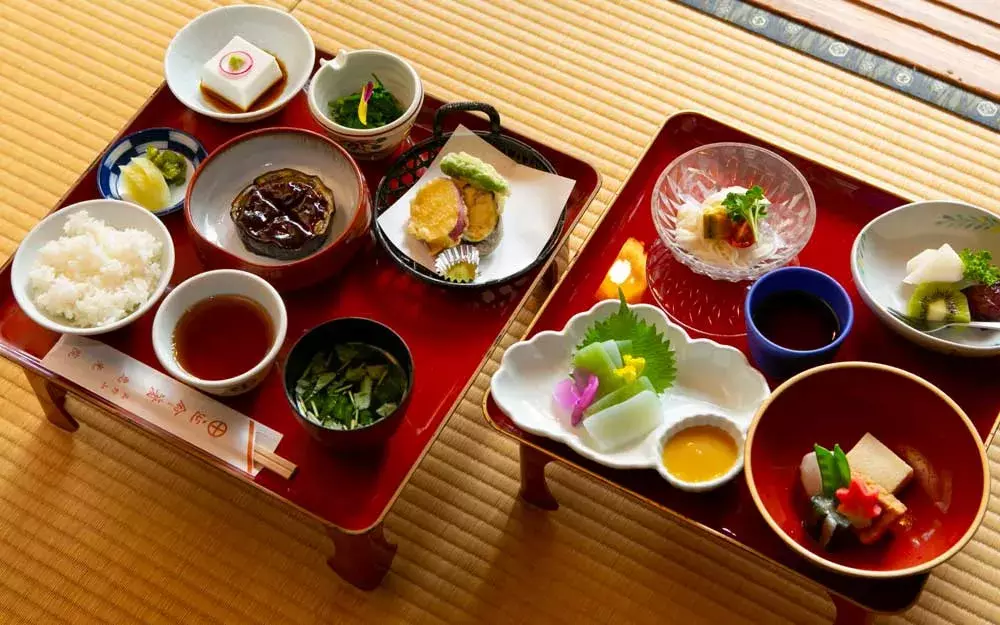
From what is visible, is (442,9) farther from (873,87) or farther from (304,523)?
(304,523)

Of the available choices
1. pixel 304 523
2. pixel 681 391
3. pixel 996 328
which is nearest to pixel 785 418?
pixel 681 391

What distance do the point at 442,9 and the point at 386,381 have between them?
148cm

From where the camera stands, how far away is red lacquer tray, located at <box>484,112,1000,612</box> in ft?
5.29

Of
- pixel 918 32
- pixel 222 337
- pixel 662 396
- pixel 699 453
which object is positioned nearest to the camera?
pixel 699 453

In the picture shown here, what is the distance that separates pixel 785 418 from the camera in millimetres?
1640

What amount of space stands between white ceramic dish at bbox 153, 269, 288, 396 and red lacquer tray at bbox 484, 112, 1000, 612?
1.39 ft

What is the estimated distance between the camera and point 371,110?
2133 millimetres

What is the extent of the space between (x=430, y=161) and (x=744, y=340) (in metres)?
0.77

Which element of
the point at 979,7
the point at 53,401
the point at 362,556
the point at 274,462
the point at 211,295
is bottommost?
the point at 53,401

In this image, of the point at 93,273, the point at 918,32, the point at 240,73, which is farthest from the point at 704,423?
the point at 918,32

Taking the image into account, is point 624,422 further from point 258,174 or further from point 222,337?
point 258,174

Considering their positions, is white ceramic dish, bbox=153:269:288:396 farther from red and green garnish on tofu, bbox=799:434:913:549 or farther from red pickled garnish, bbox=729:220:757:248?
red and green garnish on tofu, bbox=799:434:913:549

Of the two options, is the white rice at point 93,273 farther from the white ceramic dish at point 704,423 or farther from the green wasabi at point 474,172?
the white ceramic dish at point 704,423

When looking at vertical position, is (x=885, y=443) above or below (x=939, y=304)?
below
